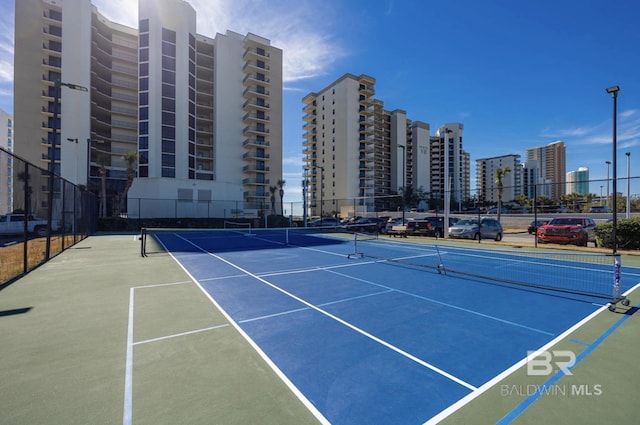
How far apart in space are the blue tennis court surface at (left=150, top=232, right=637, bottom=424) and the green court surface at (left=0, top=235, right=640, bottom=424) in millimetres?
272

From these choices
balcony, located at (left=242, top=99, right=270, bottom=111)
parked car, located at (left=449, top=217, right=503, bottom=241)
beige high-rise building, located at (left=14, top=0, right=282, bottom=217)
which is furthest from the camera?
balcony, located at (left=242, top=99, right=270, bottom=111)

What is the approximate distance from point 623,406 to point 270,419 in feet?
12.3

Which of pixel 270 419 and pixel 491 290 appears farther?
pixel 491 290

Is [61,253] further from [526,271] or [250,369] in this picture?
[526,271]

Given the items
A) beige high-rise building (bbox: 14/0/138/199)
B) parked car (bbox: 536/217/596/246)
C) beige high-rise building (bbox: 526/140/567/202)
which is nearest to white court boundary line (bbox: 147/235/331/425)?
parked car (bbox: 536/217/596/246)

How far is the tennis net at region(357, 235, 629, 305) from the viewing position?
25.1 feet

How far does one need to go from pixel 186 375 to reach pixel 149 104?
2243 inches

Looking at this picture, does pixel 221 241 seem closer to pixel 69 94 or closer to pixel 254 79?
pixel 254 79

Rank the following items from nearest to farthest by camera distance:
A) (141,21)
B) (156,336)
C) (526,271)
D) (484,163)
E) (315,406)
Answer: (315,406) < (156,336) < (526,271) < (141,21) < (484,163)

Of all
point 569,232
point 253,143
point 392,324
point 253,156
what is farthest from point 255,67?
point 392,324

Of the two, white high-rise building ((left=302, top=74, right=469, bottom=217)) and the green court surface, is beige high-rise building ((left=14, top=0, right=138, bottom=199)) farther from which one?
the green court surface

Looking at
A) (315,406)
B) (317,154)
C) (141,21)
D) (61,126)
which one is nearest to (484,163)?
(317,154)

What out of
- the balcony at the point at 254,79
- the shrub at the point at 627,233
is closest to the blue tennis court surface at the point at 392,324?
the shrub at the point at 627,233

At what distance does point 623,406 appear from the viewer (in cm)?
314
